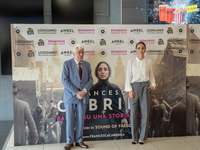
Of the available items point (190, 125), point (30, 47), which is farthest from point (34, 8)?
point (190, 125)

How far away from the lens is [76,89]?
138 inches

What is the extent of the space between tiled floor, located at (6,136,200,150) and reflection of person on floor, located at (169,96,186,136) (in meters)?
0.21

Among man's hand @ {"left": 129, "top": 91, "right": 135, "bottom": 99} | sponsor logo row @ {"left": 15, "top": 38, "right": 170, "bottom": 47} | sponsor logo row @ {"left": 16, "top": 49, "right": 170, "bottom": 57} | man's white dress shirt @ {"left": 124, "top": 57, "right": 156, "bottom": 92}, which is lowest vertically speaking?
man's hand @ {"left": 129, "top": 91, "right": 135, "bottom": 99}

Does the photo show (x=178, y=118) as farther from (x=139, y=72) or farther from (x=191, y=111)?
(x=139, y=72)

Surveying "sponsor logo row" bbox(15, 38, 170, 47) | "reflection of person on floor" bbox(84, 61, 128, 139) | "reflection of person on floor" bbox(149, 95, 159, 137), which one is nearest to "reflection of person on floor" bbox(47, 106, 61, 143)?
"reflection of person on floor" bbox(84, 61, 128, 139)

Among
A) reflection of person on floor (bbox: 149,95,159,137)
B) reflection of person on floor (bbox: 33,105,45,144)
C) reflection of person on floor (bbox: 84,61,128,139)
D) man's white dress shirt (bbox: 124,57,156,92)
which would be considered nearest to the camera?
man's white dress shirt (bbox: 124,57,156,92)

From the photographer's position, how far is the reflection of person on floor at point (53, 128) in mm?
3891

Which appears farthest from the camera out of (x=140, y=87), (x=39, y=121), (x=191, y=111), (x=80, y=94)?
(x=191, y=111)

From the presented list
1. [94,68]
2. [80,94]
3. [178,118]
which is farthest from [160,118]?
[80,94]

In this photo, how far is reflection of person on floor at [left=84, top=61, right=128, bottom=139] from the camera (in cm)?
400

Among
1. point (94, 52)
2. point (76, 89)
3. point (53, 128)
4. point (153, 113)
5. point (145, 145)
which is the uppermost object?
point (94, 52)

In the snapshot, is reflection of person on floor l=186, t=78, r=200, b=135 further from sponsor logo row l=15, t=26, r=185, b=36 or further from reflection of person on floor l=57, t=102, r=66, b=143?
reflection of person on floor l=57, t=102, r=66, b=143

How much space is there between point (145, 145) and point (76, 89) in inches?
62.7

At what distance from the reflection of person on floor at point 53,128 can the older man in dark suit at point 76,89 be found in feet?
1.27
